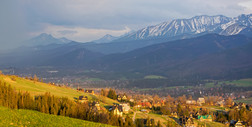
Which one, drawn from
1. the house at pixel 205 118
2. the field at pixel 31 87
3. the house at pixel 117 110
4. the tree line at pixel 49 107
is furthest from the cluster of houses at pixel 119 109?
the house at pixel 205 118

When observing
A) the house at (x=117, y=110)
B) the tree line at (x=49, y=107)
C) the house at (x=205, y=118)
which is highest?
the tree line at (x=49, y=107)

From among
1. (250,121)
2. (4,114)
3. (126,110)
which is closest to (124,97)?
(126,110)

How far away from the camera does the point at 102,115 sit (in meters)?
52.8

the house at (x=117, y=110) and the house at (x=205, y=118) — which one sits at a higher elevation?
the house at (x=117, y=110)

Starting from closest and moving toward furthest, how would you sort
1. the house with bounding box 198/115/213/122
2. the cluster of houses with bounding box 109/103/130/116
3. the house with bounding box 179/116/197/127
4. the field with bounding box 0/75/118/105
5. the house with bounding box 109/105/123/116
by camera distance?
the house with bounding box 109/105/123/116
the cluster of houses with bounding box 109/103/130/116
the house with bounding box 179/116/197/127
the field with bounding box 0/75/118/105
the house with bounding box 198/115/213/122

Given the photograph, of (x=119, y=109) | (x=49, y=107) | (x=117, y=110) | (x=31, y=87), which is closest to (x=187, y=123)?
(x=119, y=109)

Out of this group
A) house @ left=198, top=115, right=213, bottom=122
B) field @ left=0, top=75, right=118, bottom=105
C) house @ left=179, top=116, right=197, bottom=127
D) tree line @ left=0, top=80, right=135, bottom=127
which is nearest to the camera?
tree line @ left=0, top=80, right=135, bottom=127

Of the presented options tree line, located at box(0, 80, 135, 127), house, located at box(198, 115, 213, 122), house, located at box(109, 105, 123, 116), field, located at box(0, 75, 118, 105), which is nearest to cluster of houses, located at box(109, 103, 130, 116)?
house, located at box(109, 105, 123, 116)

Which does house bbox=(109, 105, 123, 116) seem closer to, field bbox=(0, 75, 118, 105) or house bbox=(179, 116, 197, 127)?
field bbox=(0, 75, 118, 105)

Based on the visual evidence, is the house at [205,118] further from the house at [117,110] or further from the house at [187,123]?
the house at [117,110]

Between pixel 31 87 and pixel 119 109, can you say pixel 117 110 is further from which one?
pixel 31 87

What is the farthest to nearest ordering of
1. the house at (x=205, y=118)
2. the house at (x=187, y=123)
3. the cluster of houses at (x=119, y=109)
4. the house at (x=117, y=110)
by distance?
the house at (x=205, y=118)
the house at (x=187, y=123)
the cluster of houses at (x=119, y=109)
the house at (x=117, y=110)

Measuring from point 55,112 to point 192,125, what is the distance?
4194cm

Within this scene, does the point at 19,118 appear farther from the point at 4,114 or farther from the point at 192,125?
the point at 192,125
